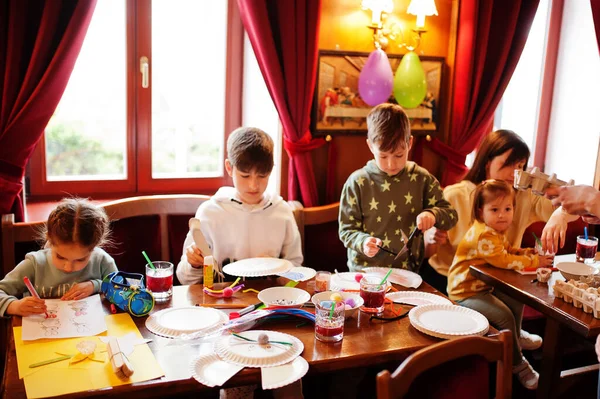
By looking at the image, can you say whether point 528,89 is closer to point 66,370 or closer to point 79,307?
point 79,307

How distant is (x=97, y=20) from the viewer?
281cm

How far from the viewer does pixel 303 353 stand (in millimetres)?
1483

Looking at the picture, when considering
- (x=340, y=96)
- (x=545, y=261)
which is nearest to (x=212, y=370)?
(x=545, y=261)

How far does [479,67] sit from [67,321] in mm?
2717

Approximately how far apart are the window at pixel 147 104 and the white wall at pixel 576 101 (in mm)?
2308

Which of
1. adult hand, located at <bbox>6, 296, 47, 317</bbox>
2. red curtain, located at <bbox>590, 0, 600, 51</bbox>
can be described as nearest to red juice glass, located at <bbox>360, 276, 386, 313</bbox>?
adult hand, located at <bbox>6, 296, 47, 317</bbox>

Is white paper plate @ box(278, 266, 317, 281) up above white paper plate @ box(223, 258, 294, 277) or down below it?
below

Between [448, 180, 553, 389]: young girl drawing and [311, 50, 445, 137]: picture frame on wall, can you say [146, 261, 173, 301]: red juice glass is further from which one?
[311, 50, 445, 137]: picture frame on wall

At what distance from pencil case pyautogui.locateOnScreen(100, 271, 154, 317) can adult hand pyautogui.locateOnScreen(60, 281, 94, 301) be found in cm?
5

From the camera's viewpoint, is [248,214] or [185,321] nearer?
[185,321]

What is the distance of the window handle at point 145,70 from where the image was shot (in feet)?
9.48

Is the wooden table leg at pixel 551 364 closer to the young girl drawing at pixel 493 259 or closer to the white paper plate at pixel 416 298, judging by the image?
the young girl drawing at pixel 493 259

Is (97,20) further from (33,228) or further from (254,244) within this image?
(254,244)

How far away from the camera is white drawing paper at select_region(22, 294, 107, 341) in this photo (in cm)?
152
